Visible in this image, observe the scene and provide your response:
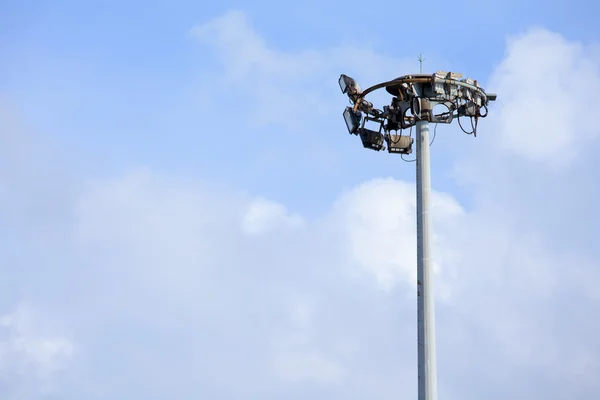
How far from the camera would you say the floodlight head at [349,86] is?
47.5 m

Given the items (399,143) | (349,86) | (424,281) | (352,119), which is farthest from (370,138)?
(424,281)

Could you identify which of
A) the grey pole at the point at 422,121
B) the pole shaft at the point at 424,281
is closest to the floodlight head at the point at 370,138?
the grey pole at the point at 422,121

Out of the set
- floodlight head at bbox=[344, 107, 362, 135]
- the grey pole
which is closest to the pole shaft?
the grey pole

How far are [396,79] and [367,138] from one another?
480 cm

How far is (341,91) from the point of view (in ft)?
159

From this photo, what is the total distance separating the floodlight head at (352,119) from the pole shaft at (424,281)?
13.9 feet

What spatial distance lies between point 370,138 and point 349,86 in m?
3.46

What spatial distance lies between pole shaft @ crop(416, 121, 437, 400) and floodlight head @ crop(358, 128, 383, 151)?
12.1ft

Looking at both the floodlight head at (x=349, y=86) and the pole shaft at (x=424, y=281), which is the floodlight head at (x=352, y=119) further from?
the pole shaft at (x=424, y=281)

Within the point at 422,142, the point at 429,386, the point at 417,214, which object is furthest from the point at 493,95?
the point at 429,386

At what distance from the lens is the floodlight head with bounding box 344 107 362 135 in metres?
47.8

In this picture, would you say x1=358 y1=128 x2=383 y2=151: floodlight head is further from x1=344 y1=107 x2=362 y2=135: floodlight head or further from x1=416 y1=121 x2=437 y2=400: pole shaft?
x1=416 y1=121 x2=437 y2=400: pole shaft

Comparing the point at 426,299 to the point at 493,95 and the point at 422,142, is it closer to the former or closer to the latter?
the point at 422,142

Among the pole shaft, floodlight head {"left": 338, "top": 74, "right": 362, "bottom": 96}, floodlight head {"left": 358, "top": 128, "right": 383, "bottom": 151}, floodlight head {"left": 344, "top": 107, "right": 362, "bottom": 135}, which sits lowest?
the pole shaft
